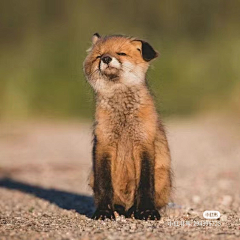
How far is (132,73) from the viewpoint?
6875 mm

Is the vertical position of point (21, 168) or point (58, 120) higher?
point (58, 120)

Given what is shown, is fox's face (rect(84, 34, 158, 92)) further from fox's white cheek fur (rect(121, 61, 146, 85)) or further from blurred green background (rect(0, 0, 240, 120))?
blurred green background (rect(0, 0, 240, 120))

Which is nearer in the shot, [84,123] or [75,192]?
[75,192]

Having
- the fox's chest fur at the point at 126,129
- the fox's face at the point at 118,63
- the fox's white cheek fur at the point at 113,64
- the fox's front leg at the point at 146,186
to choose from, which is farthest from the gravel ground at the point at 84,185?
the fox's white cheek fur at the point at 113,64

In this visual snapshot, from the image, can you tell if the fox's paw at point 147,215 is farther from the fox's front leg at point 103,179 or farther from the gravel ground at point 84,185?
the fox's front leg at point 103,179

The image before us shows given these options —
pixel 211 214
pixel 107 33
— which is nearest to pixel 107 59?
pixel 211 214

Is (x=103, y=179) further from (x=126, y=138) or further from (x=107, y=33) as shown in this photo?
(x=107, y=33)

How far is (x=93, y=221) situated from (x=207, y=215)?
1343 millimetres

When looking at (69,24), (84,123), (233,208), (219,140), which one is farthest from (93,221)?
(69,24)

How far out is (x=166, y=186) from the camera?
277 inches

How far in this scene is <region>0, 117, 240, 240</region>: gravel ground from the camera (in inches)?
228

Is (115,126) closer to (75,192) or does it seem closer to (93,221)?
(93,221)

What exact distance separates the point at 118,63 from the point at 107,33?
1990 cm

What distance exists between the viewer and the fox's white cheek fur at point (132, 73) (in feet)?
22.4
